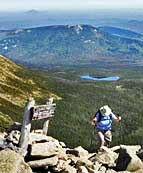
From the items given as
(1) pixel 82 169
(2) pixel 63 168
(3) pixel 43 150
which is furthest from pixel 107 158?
(3) pixel 43 150

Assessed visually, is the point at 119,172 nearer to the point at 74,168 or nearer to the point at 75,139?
the point at 74,168

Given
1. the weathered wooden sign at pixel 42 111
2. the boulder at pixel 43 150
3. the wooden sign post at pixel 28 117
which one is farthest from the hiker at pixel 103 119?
the boulder at pixel 43 150

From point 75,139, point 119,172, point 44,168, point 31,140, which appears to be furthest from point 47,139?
→ point 75,139

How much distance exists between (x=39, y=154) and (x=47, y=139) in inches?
131

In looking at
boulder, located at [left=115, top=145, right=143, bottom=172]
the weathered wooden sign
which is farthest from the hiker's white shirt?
the weathered wooden sign

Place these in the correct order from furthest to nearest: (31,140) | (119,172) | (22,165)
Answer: (31,140)
(119,172)
(22,165)

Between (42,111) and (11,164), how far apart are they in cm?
674

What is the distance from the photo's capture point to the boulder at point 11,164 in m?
26.8

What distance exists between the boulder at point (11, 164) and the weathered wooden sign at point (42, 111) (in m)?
4.85

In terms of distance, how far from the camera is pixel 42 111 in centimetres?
3309

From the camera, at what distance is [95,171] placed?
31.2m

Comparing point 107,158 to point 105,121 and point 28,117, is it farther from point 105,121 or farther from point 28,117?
point 28,117

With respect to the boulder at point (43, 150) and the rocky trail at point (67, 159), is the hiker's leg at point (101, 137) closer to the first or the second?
the rocky trail at point (67, 159)

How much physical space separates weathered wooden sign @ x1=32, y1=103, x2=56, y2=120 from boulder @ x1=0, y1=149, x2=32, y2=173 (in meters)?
4.85
